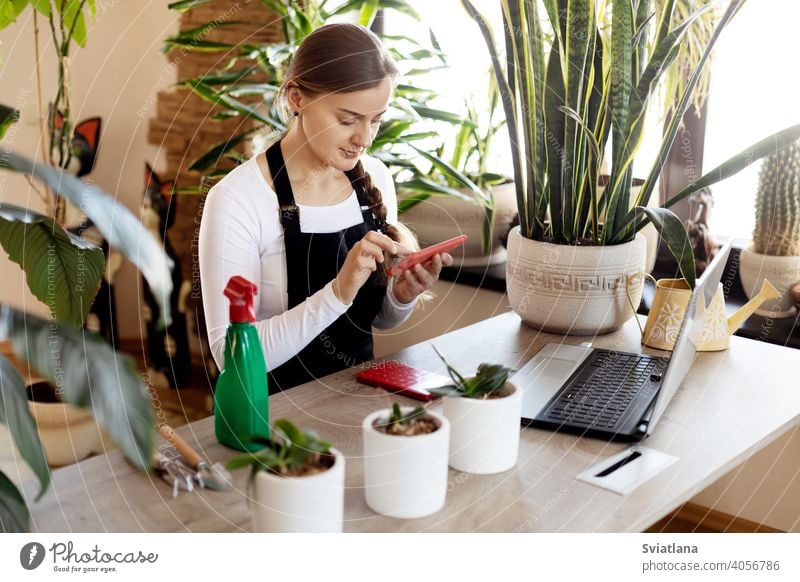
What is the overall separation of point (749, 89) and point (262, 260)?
1314 mm

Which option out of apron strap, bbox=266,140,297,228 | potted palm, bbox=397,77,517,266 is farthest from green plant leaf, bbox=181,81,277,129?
potted palm, bbox=397,77,517,266

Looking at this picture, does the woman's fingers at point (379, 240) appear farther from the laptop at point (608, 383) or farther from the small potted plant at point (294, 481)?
the small potted plant at point (294, 481)

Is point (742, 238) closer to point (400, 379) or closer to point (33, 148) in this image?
point (400, 379)

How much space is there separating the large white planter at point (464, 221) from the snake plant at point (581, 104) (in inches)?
23.6

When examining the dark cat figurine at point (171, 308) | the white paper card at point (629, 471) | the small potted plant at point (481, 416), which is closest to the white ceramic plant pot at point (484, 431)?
the small potted plant at point (481, 416)

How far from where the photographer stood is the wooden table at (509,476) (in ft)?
3.19

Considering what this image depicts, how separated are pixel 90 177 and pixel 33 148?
0.71 feet

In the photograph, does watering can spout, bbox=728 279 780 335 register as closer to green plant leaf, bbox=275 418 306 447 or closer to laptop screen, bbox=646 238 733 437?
laptop screen, bbox=646 238 733 437

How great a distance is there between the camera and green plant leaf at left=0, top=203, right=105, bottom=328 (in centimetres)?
95

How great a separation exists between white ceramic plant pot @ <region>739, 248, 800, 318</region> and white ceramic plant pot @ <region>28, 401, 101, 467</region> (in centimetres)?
165

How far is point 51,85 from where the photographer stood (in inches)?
124

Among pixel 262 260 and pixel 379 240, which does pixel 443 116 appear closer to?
pixel 262 260
